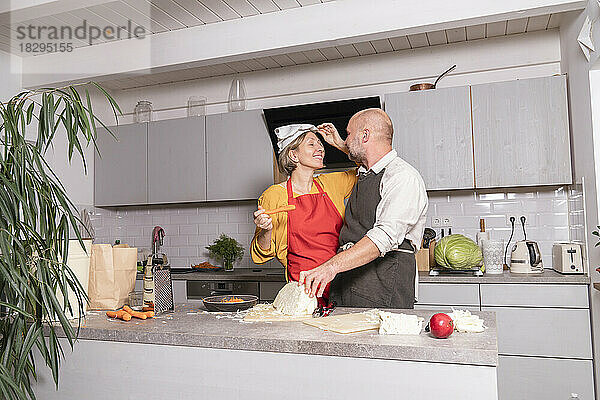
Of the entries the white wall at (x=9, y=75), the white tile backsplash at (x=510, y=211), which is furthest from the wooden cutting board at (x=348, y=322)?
the white wall at (x=9, y=75)

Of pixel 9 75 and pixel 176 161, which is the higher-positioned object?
pixel 9 75

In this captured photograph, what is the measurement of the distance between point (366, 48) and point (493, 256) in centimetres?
179

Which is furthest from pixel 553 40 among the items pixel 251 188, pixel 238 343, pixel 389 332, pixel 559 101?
pixel 238 343

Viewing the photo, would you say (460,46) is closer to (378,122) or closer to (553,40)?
(553,40)

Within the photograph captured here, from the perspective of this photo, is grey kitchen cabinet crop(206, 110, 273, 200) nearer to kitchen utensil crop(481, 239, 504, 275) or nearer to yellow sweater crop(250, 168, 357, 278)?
yellow sweater crop(250, 168, 357, 278)

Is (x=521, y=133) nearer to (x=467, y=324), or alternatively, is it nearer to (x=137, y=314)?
(x=467, y=324)

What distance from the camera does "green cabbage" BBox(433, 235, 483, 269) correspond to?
11.4 feet

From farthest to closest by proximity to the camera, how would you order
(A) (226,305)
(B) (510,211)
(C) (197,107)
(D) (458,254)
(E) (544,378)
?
(C) (197,107) < (B) (510,211) < (D) (458,254) < (E) (544,378) < (A) (226,305)

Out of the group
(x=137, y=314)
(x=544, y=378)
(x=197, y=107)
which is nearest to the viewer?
(x=137, y=314)

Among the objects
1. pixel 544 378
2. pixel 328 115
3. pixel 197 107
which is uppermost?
pixel 197 107

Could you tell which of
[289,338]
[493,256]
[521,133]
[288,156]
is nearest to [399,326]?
[289,338]

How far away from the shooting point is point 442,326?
1.50 metres

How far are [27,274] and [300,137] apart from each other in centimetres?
138

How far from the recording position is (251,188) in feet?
14.0
